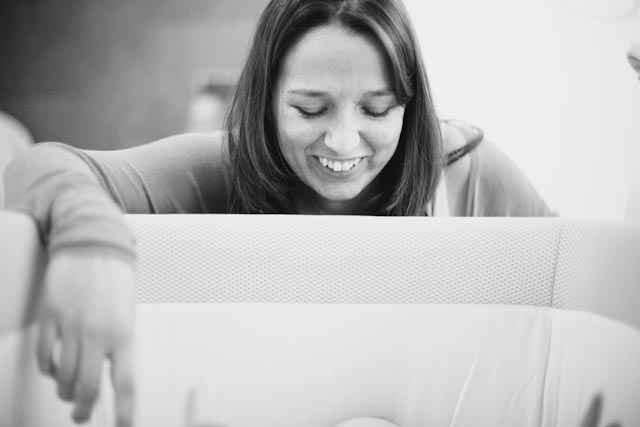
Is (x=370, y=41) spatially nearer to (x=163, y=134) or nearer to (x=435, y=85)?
(x=435, y=85)

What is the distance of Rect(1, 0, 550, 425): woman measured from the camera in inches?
16.6

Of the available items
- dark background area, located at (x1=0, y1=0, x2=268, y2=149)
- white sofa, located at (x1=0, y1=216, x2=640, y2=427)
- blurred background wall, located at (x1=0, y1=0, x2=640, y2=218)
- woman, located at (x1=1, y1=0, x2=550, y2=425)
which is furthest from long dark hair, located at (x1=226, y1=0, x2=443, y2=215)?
dark background area, located at (x1=0, y1=0, x2=268, y2=149)

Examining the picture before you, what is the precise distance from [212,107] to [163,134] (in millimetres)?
220

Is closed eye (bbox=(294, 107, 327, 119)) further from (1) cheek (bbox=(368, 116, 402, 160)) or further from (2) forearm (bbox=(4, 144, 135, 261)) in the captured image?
(2) forearm (bbox=(4, 144, 135, 261))

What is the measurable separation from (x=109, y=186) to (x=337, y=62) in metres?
0.29

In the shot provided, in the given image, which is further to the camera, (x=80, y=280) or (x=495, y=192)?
(x=495, y=192)

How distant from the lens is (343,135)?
0.72 meters

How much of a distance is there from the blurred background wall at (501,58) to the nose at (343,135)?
46.4 inches

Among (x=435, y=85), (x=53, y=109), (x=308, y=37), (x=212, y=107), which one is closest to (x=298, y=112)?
(x=308, y=37)

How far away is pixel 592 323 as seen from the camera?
0.60m

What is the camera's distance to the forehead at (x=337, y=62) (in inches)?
27.8

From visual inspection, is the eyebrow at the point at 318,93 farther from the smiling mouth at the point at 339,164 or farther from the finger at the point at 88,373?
the finger at the point at 88,373

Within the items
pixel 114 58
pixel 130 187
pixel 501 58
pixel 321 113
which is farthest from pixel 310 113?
pixel 114 58

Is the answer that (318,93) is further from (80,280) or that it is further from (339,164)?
(80,280)
